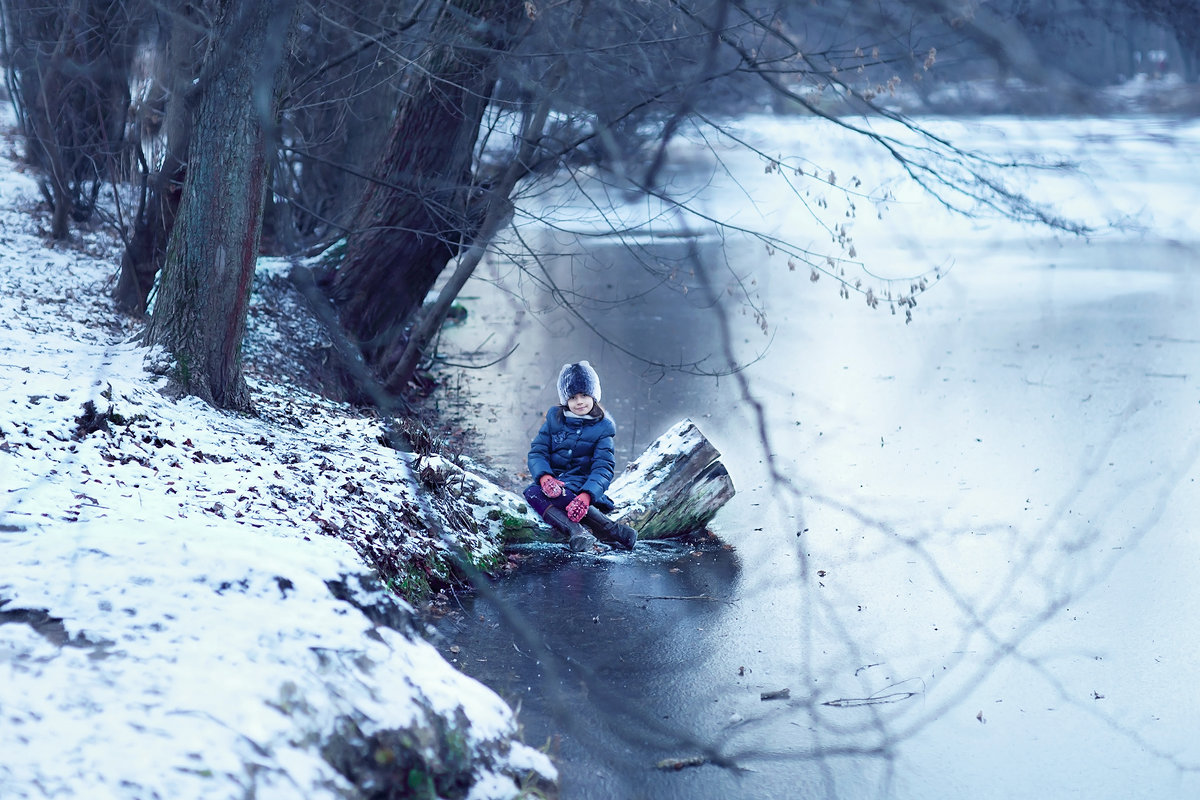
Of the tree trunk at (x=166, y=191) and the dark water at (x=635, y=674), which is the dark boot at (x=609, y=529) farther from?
the tree trunk at (x=166, y=191)

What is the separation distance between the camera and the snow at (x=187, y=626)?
3037 millimetres

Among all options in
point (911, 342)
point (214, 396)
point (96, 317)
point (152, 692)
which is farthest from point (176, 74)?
point (911, 342)

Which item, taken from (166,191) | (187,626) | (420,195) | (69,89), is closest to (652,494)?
(420,195)

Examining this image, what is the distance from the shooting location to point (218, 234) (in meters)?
6.65

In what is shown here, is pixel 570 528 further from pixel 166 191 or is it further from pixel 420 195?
pixel 166 191

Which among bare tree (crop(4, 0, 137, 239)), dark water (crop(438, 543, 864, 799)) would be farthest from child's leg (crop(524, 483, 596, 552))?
bare tree (crop(4, 0, 137, 239))

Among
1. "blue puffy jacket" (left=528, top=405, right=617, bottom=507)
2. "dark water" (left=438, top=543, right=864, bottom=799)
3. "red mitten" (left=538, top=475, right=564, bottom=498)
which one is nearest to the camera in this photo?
"dark water" (left=438, top=543, right=864, bottom=799)

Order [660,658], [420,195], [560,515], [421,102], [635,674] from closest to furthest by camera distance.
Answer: [635,674], [660,658], [560,515], [420,195], [421,102]

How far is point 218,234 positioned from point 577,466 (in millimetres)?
2524

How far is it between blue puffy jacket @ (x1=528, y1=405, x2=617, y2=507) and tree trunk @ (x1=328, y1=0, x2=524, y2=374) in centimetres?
264

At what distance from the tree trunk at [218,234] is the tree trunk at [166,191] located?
0.89 metres

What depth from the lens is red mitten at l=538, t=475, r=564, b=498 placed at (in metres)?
6.48

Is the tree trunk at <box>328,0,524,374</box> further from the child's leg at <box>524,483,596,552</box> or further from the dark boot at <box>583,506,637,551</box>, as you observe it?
the dark boot at <box>583,506,637,551</box>

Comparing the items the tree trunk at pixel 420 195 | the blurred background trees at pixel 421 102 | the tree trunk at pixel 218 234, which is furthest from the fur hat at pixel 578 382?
the tree trunk at pixel 420 195
